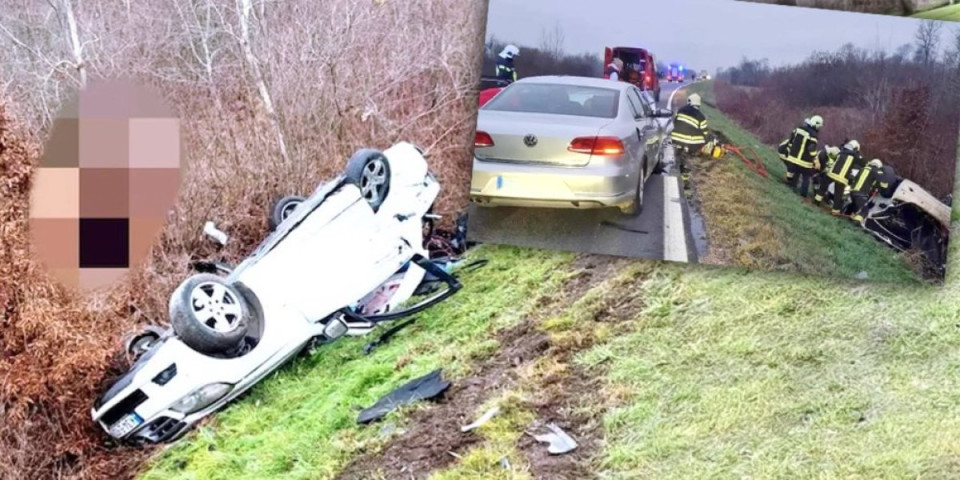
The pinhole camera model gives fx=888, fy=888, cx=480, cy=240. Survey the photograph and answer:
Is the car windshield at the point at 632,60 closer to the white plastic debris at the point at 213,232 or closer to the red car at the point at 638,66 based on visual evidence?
the red car at the point at 638,66

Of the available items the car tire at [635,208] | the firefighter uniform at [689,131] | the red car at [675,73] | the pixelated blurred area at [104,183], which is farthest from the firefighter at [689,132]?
the pixelated blurred area at [104,183]

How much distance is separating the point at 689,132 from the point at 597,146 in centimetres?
45

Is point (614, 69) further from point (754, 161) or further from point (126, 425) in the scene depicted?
point (126, 425)

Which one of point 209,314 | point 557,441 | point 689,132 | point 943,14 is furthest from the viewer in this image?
point 689,132

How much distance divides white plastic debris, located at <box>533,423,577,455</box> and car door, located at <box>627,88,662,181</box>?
148 centimetres

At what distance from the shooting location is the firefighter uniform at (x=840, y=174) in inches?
159

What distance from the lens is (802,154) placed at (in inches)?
162

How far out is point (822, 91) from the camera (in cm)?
401

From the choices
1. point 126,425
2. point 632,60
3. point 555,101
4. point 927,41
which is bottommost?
point 126,425

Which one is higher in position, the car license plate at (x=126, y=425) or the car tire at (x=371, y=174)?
the car tire at (x=371, y=174)

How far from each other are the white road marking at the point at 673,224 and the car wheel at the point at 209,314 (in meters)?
1.99

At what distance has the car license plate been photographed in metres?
3.93

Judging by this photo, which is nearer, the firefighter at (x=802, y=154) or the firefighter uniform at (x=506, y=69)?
the firefighter at (x=802, y=154)

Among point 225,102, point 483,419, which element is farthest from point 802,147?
point 225,102
